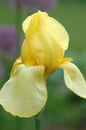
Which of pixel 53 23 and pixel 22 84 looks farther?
pixel 53 23

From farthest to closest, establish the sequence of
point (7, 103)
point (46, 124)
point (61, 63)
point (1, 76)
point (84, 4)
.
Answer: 1. point (84, 4)
2. point (46, 124)
3. point (1, 76)
4. point (61, 63)
5. point (7, 103)

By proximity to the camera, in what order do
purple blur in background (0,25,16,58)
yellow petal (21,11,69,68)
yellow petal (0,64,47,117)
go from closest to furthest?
yellow petal (0,64,47,117), yellow petal (21,11,69,68), purple blur in background (0,25,16,58)

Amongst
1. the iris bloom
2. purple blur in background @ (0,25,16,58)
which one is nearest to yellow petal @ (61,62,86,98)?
the iris bloom

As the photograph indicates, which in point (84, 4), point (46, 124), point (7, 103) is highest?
point (7, 103)

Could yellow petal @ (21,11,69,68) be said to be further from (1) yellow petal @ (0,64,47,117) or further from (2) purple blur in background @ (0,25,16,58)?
(2) purple blur in background @ (0,25,16,58)

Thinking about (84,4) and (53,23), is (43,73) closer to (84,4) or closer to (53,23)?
(53,23)

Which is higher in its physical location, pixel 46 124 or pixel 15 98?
pixel 15 98

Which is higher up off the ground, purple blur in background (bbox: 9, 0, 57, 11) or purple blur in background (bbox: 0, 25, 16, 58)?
purple blur in background (bbox: 9, 0, 57, 11)

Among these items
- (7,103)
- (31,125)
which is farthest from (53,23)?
(31,125)
